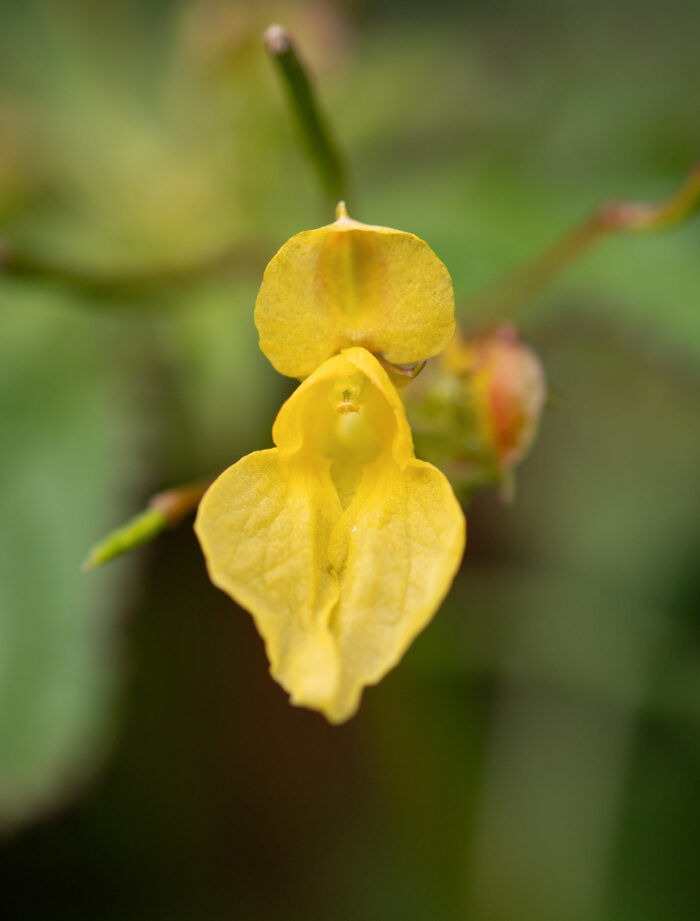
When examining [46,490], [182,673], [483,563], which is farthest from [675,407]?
[46,490]

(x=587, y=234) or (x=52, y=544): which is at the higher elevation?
(x=587, y=234)

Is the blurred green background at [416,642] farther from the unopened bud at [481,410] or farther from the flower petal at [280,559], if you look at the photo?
the flower petal at [280,559]

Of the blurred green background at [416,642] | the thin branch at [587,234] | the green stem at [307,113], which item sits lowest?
the blurred green background at [416,642]

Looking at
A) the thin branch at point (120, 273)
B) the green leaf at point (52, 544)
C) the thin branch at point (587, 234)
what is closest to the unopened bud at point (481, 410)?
the thin branch at point (587, 234)

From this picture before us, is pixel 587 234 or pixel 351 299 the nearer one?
pixel 351 299

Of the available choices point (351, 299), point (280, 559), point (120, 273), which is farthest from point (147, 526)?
point (120, 273)

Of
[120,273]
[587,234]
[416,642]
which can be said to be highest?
[587,234]

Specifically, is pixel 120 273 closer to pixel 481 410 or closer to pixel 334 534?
pixel 481 410
